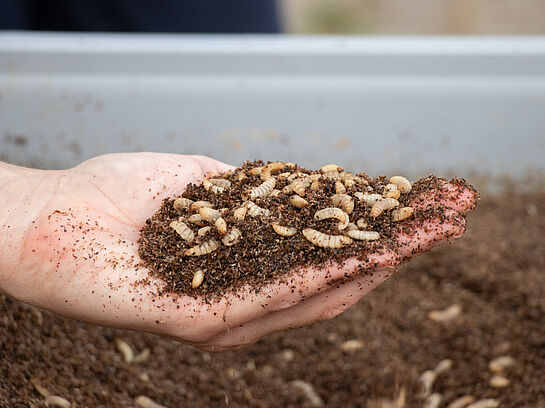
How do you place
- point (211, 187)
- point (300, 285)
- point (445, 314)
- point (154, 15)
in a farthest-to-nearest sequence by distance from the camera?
1. point (154, 15)
2. point (445, 314)
3. point (211, 187)
4. point (300, 285)

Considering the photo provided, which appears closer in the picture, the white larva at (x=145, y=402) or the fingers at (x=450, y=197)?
the fingers at (x=450, y=197)

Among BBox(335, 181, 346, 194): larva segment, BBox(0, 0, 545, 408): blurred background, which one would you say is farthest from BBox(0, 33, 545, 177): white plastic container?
BBox(335, 181, 346, 194): larva segment

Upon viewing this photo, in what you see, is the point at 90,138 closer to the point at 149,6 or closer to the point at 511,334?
the point at 149,6

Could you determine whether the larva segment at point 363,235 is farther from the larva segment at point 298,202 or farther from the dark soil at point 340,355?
the dark soil at point 340,355

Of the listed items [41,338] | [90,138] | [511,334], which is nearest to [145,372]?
[41,338]

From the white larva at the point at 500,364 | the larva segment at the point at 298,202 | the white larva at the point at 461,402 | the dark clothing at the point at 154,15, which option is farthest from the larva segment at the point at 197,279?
the dark clothing at the point at 154,15

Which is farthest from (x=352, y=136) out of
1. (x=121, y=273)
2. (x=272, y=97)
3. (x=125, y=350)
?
(x=121, y=273)

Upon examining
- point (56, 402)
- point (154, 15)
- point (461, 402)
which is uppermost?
point (154, 15)

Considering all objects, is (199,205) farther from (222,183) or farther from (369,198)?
(369,198)

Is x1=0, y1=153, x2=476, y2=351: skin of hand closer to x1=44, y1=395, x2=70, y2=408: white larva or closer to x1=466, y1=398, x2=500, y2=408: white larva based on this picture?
x1=44, y1=395, x2=70, y2=408: white larva
